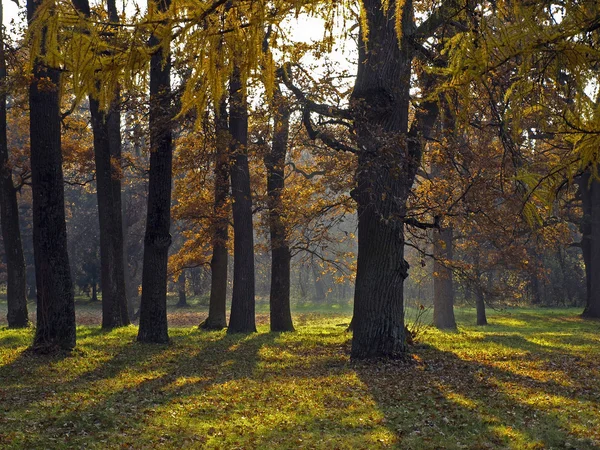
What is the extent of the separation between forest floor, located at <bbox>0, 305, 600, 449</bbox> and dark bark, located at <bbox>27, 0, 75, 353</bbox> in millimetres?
710

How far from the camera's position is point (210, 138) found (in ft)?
55.4

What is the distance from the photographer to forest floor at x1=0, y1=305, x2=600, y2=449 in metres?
7.39

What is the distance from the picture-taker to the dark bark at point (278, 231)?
62.7 ft

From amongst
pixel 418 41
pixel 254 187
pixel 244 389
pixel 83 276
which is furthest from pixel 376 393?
pixel 83 276

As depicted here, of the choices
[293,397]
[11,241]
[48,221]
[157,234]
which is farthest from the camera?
[11,241]

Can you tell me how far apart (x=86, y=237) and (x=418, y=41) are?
38018mm

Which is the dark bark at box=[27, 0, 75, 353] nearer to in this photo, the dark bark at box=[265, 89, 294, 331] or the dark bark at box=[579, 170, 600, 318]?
the dark bark at box=[265, 89, 294, 331]

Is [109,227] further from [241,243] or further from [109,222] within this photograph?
[241,243]

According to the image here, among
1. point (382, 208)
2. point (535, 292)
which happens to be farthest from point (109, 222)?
point (535, 292)

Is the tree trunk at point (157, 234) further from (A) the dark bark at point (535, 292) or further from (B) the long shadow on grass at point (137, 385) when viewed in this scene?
(A) the dark bark at point (535, 292)

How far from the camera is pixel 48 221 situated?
12906mm

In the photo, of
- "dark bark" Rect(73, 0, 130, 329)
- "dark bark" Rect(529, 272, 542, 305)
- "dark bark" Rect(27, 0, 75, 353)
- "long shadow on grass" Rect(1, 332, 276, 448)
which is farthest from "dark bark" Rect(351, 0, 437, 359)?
"dark bark" Rect(529, 272, 542, 305)

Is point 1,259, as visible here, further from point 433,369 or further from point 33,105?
point 433,369

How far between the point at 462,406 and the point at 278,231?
10.7 meters
